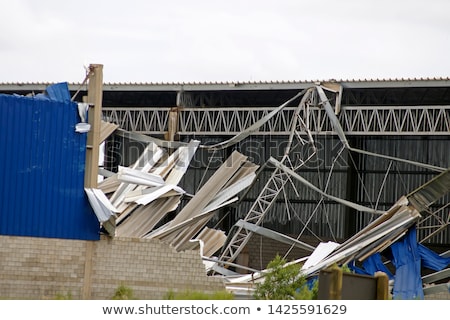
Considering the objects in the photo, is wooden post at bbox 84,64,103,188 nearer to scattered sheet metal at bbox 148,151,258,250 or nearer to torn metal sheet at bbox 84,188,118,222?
torn metal sheet at bbox 84,188,118,222

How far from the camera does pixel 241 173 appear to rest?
42406 mm

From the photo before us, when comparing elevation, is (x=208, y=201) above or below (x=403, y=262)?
above

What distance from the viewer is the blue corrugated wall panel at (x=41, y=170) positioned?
107 feet

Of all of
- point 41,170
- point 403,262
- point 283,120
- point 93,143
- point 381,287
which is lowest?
point 381,287

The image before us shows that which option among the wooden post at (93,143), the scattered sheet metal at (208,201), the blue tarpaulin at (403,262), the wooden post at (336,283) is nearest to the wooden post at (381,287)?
the wooden post at (336,283)

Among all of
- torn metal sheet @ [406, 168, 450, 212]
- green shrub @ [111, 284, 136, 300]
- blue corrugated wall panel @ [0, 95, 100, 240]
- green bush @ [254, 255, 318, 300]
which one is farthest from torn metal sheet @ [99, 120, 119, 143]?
torn metal sheet @ [406, 168, 450, 212]

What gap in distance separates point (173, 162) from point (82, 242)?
9.22 meters

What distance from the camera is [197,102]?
4659 centimetres

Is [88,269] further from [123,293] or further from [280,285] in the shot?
[280,285]

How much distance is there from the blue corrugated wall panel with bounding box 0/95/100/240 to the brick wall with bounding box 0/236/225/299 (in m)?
0.37

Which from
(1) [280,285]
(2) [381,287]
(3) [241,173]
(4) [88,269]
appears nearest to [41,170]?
→ (4) [88,269]

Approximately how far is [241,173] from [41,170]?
1082 centimetres

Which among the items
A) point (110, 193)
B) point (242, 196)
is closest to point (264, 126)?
point (242, 196)

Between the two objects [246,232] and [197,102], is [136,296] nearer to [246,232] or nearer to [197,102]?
[246,232]
